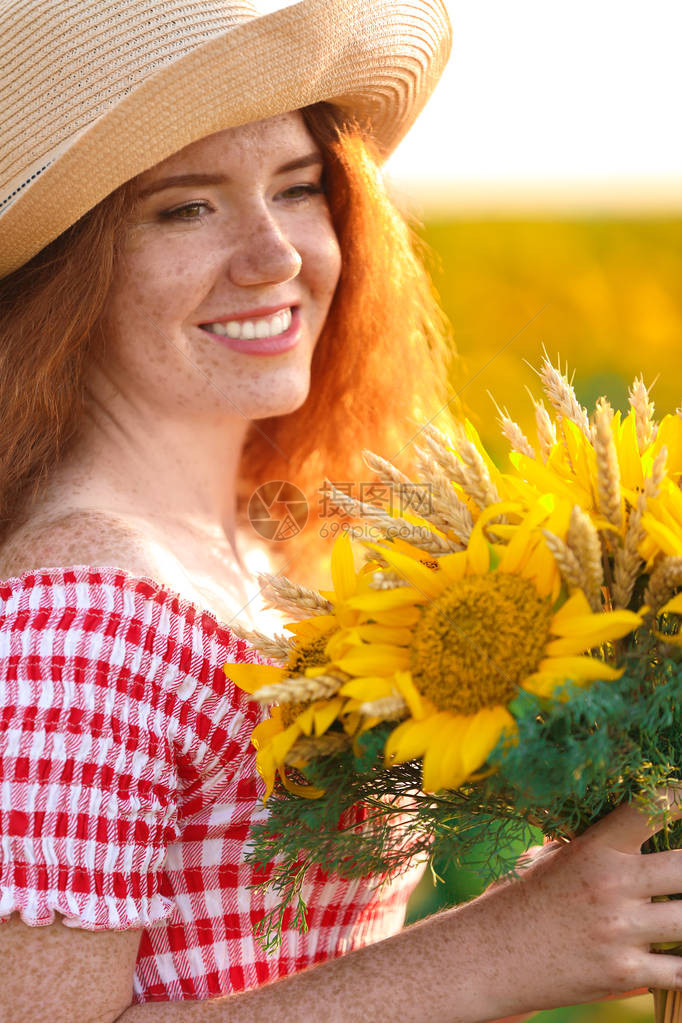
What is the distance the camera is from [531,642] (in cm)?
73

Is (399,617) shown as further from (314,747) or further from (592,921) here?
(592,921)

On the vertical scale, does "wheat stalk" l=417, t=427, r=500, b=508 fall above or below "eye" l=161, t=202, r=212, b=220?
below

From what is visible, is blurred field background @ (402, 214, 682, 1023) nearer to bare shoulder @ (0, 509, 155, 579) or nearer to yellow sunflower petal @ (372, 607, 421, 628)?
bare shoulder @ (0, 509, 155, 579)

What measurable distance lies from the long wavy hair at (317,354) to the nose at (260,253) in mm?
144

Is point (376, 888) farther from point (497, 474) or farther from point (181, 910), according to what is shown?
point (497, 474)

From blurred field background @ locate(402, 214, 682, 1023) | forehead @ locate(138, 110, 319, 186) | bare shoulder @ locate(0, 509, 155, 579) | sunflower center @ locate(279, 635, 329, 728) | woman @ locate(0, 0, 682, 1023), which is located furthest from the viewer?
blurred field background @ locate(402, 214, 682, 1023)

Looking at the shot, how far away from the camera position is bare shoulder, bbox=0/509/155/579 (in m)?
1.04

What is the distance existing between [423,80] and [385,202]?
0.64 ft

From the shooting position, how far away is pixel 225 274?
1253 mm

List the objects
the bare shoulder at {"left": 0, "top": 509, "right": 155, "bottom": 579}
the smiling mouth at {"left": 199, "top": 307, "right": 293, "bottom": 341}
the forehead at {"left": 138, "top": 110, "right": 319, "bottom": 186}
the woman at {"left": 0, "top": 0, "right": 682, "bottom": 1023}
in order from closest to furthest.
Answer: the woman at {"left": 0, "top": 0, "right": 682, "bottom": 1023}, the bare shoulder at {"left": 0, "top": 509, "right": 155, "bottom": 579}, the forehead at {"left": 138, "top": 110, "right": 319, "bottom": 186}, the smiling mouth at {"left": 199, "top": 307, "right": 293, "bottom": 341}

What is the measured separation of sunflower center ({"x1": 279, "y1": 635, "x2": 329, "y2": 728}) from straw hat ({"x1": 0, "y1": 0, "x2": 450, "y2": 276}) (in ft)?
1.96

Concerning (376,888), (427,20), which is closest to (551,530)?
(376,888)

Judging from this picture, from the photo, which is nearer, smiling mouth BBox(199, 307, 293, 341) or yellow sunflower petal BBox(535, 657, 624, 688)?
yellow sunflower petal BBox(535, 657, 624, 688)

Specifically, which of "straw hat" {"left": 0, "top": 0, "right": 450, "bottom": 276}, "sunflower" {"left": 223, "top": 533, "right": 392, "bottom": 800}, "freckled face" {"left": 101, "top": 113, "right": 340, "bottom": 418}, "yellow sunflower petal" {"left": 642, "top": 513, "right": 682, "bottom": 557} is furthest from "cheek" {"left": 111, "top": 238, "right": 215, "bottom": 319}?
"yellow sunflower petal" {"left": 642, "top": 513, "right": 682, "bottom": 557}
